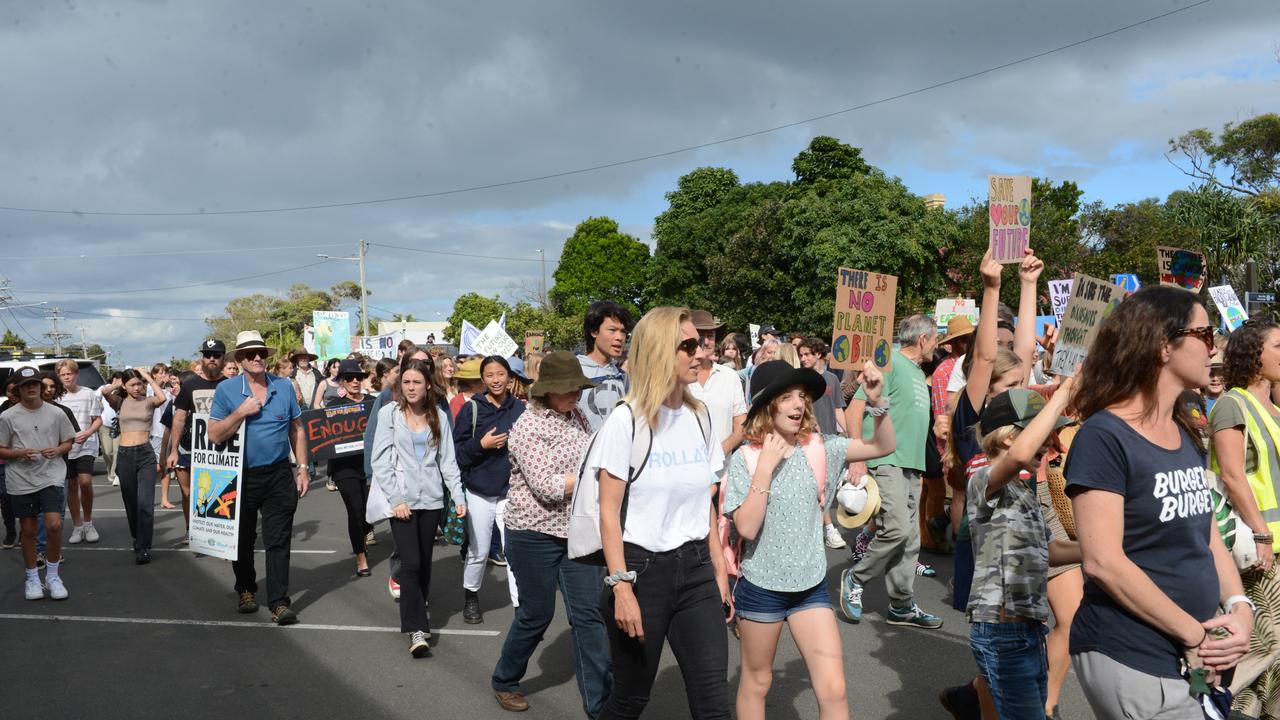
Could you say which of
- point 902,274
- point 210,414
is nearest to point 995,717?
point 210,414

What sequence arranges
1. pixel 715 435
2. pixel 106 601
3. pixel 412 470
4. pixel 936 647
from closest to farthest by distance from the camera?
pixel 715 435
pixel 936 647
pixel 412 470
pixel 106 601

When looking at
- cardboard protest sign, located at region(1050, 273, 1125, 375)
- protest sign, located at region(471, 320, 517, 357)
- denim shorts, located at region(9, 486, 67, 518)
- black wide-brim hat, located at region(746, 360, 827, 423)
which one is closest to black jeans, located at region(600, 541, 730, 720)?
black wide-brim hat, located at region(746, 360, 827, 423)

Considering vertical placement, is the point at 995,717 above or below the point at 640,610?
below

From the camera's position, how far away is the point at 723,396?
626 cm

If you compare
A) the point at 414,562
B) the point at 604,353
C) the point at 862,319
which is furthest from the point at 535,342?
the point at 862,319

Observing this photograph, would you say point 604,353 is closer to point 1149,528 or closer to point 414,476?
point 414,476

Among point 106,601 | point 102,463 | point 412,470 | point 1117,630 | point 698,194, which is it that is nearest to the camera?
point 1117,630

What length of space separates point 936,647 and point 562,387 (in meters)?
2.93

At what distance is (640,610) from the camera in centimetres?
343

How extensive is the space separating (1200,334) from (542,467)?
10.8ft

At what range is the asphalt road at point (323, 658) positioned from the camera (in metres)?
5.20

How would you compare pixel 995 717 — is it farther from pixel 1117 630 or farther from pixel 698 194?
pixel 698 194

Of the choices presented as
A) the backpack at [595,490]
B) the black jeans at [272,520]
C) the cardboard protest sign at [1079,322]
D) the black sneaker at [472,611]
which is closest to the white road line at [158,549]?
the black jeans at [272,520]

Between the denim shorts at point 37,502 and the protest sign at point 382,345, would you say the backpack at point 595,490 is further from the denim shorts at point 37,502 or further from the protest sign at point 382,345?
the protest sign at point 382,345
